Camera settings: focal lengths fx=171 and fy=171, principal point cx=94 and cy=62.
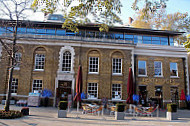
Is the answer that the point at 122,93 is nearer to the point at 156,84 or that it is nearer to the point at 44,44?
the point at 156,84

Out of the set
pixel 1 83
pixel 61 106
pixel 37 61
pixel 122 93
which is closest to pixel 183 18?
pixel 122 93

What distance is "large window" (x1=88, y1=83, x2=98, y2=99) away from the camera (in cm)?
1919

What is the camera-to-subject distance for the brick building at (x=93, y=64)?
19002 millimetres

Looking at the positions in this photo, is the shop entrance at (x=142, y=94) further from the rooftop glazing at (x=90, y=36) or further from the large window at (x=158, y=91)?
the rooftop glazing at (x=90, y=36)

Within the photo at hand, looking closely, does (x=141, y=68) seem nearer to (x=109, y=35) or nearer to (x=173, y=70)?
(x=173, y=70)

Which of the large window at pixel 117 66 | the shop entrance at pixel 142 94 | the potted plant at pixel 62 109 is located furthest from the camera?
the shop entrance at pixel 142 94

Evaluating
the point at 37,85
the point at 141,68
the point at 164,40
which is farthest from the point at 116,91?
the point at 164,40

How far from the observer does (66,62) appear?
19.9 metres

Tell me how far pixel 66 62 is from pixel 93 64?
3.16m

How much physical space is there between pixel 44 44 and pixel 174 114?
14.8 m

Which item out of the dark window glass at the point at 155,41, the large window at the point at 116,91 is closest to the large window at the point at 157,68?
the dark window glass at the point at 155,41

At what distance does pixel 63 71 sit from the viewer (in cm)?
1925

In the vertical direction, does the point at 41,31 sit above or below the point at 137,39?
above

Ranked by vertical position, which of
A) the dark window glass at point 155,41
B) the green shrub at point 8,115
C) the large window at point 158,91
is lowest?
the green shrub at point 8,115
